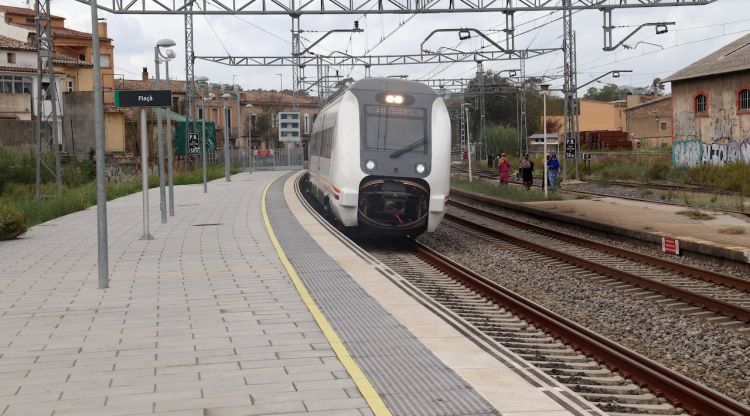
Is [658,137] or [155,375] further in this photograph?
[658,137]

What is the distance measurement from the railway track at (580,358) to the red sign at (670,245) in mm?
5474

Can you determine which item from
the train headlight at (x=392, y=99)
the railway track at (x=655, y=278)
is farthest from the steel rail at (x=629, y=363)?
the train headlight at (x=392, y=99)

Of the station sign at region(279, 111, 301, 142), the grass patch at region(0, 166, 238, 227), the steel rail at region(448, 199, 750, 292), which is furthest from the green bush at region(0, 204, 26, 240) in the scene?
the station sign at region(279, 111, 301, 142)

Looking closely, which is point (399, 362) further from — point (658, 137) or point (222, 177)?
point (658, 137)

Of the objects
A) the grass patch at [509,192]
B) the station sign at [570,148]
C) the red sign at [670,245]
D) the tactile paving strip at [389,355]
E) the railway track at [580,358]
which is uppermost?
the station sign at [570,148]

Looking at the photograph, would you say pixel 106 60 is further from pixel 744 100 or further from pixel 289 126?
pixel 744 100

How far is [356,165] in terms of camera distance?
1731 centimetres

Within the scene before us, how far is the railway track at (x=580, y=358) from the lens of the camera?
6.98 m

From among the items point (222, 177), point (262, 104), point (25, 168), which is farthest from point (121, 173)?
point (262, 104)

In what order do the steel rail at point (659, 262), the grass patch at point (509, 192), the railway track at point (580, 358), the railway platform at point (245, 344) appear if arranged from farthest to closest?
the grass patch at point (509, 192), the steel rail at point (659, 262), the railway track at point (580, 358), the railway platform at point (245, 344)

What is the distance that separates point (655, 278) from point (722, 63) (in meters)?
31.3

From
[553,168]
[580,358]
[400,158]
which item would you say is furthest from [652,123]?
[580,358]

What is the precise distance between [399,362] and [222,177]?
4936cm

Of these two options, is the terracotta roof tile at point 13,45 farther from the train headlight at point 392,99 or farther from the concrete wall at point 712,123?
the train headlight at point 392,99
